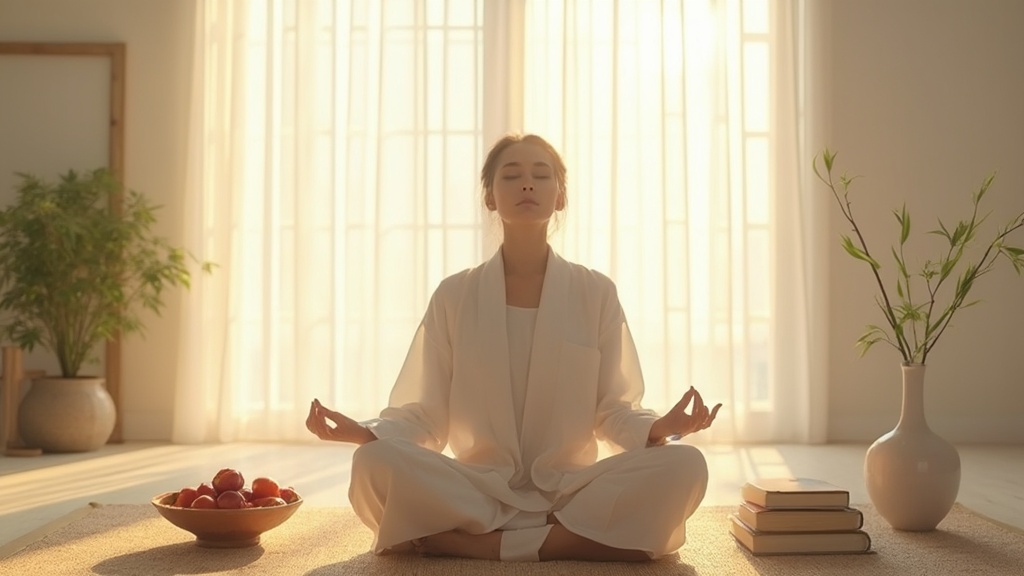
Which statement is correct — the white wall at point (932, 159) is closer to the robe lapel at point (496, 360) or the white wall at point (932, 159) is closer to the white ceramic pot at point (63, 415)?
the robe lapel at point (496, 360)

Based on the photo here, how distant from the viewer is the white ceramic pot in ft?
16.1

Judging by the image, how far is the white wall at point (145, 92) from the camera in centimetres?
542

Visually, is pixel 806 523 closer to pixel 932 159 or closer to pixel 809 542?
pixel 809 542

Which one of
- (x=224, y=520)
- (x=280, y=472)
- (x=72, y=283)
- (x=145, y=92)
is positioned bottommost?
(x=280, y=472)

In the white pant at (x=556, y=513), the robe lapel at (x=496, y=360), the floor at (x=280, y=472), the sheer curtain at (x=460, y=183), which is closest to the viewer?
the white pant at (x=556, y=513)

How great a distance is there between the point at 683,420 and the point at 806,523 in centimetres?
47

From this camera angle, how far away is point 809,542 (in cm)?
275

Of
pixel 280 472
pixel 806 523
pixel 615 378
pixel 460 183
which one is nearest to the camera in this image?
pixel 806 523

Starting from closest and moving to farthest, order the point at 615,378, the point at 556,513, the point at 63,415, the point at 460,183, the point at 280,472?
the point at 556,513, the point at 615,378, the point at 280,472, the point at 63,415, the point at 460,183

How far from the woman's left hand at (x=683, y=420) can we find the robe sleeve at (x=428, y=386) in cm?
53

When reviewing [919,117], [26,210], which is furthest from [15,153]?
[919,117]

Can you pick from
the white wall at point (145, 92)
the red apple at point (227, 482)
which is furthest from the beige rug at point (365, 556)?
the white wall at point (145, 92)

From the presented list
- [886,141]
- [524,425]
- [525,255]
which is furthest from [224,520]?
[886,141]

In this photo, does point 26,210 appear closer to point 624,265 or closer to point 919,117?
point 624,265
